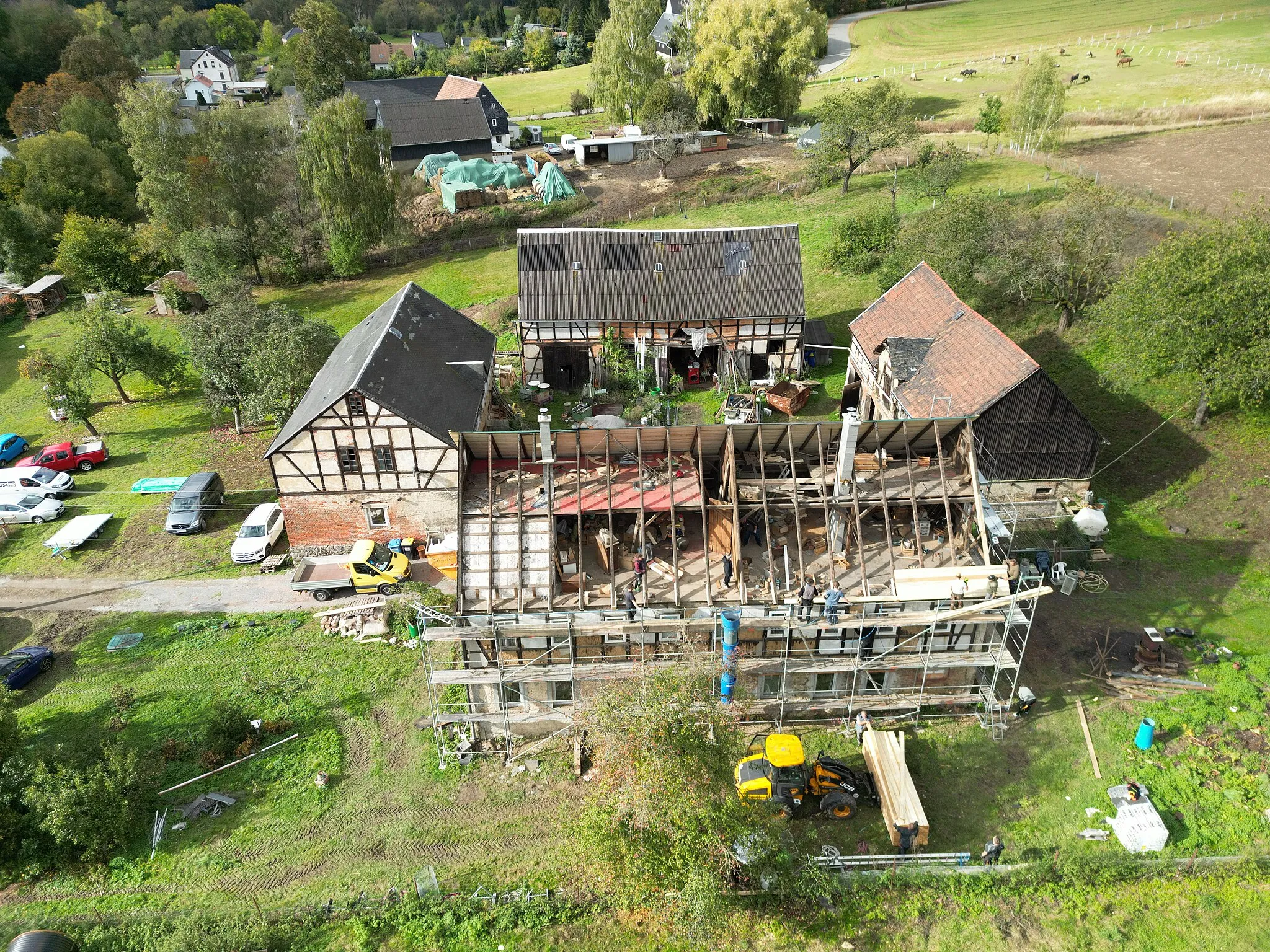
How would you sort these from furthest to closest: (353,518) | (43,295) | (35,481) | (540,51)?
1. (540,51)
2. (43,295)
3. (35,481)
4. (353,518)

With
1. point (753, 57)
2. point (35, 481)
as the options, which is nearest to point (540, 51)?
point (753, 57)

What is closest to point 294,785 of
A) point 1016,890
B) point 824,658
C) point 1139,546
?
point 824,658

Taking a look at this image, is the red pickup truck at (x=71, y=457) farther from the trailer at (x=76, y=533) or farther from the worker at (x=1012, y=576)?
the worker at (x=1012, y=576)

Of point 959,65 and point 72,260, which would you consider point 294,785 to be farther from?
point 959,65

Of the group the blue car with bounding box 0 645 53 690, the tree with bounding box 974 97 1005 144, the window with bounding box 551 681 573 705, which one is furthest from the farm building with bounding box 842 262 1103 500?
the tree with bounding box 974 97 1005 144

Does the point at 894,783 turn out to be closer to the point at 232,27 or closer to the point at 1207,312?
the point at 1207,312

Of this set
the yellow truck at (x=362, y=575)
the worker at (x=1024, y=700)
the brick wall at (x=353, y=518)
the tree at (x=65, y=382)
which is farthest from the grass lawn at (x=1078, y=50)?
the tree at (x=65, y=382)

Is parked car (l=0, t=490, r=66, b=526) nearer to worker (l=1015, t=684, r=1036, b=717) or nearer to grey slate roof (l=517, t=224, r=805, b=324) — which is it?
grey slate roof (l=517, t=224, r=805, b=324)
